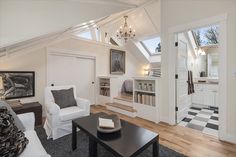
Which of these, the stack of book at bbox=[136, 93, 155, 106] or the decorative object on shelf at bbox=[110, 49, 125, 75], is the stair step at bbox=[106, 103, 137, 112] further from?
the decorative object on shelf at bbox=[110, 49, 125, 75]

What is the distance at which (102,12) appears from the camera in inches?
65.3

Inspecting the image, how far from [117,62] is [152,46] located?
174 cm

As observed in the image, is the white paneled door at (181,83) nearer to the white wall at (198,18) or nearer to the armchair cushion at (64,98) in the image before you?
the white wall at (198,18)

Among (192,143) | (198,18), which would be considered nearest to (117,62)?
(198,18)

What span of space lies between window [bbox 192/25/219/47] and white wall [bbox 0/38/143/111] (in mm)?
3075

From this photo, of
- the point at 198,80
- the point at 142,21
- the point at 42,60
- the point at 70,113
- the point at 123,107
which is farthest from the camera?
the point at 198,80

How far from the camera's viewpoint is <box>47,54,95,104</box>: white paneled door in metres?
3.90

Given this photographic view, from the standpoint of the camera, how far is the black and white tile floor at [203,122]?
9.30ft

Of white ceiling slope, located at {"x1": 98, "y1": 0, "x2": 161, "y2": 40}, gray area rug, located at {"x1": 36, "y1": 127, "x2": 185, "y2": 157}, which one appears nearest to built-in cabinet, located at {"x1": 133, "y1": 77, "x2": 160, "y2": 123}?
gray area rug, located at {"x1": 36, "y1": 127, "x2": 185, "y2": 157}

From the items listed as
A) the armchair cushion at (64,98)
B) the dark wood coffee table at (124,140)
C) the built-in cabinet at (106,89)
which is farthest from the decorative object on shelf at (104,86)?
the dark wood coffee table at (124,140)

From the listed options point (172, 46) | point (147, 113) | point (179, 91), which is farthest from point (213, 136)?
point (172, 46)

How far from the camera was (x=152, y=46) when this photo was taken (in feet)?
19.4

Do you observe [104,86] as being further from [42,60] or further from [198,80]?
[198,80]

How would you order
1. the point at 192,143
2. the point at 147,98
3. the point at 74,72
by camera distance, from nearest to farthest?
the point at 192,143, the point at 147,98, the point at 74,72
